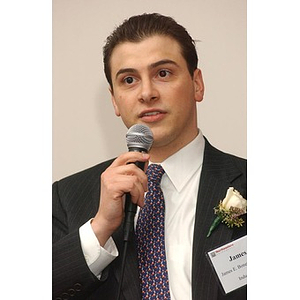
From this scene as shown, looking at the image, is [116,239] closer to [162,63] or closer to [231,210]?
[231,210]

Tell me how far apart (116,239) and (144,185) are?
12.5 inches

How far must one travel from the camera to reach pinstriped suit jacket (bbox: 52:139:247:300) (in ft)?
5.48

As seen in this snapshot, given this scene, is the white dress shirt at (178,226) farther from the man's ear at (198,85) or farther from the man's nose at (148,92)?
the man's nose at (148,92)

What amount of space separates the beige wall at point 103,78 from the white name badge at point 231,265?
1.54 ft

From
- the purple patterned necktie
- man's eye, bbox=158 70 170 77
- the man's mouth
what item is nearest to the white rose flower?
the purple patterned necktie

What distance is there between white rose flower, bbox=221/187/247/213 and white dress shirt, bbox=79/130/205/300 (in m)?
0.15

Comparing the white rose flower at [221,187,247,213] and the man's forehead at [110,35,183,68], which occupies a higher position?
the man's forehead at [110,35,183,68]

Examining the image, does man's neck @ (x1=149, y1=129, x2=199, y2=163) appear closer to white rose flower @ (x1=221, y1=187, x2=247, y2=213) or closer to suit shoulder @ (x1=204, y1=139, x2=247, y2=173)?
suit shoulder @ (x1=204, y1=139, x2=247, y2=173)

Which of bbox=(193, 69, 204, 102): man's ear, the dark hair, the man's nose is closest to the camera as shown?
the man's nose

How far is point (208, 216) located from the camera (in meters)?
1.76

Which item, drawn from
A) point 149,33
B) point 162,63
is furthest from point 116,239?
point 149,33
